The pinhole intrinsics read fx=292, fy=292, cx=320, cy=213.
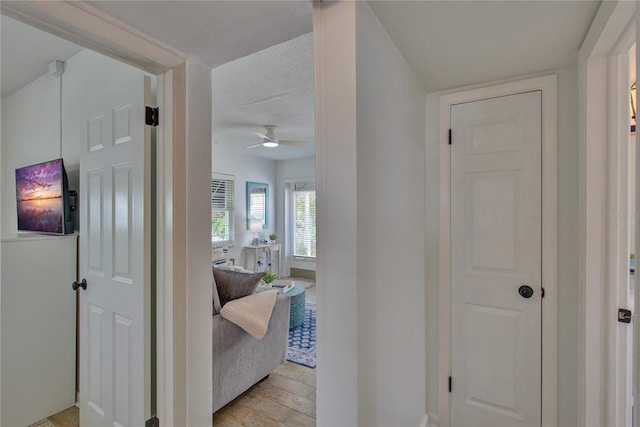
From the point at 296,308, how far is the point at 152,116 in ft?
8.53

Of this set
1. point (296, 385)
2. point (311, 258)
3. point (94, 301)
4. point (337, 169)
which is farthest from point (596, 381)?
point (311, 258)

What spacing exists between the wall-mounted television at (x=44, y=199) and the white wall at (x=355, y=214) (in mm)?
2017

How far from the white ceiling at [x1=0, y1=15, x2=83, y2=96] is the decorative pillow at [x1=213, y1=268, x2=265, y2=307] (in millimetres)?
1907

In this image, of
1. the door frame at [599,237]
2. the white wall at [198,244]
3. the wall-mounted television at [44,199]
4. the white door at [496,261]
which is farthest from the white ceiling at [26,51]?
the door frame at [599,237]

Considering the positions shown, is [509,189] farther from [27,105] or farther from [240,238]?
[240,238]

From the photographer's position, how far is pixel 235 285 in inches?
91.8

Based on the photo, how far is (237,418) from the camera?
6.59 feet

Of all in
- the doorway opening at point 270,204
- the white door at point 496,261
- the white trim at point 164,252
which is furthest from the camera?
the doorway opening at point 270,204

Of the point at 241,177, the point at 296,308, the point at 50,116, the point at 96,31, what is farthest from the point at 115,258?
the point at 241,177

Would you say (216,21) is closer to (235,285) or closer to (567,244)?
(235,285)

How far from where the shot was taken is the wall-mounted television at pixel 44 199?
2.01 m

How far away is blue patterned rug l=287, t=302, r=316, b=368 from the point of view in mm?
2781

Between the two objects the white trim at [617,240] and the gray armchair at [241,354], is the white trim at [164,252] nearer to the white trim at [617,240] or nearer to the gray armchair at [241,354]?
the gray armchair at [241,354]

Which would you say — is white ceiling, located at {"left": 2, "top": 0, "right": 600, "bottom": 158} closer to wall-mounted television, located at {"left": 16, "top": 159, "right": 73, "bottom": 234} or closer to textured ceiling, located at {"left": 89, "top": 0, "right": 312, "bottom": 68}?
textured ceiling, located at {"left": 89, "top": 0, "right": 312, "bottom": 68}
